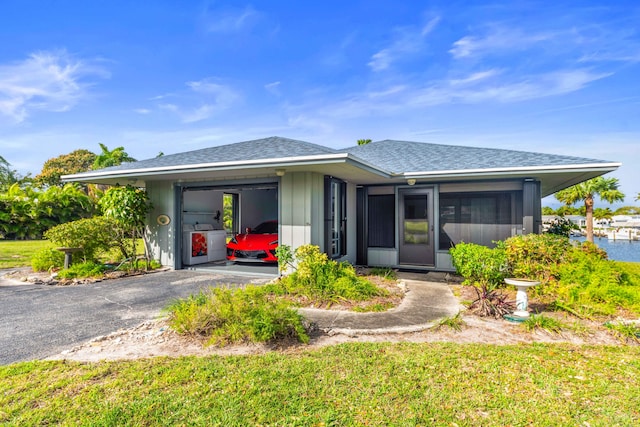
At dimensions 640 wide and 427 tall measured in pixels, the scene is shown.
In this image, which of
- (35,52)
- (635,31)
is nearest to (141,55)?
(35,52)

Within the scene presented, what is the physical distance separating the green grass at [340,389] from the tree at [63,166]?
126 ft

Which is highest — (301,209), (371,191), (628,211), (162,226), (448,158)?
(448,158)

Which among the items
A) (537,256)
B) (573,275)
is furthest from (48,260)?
(573,275)

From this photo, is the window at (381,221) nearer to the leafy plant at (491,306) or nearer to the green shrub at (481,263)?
the green shrub at (481,263)

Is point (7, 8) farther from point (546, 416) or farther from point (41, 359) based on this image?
point (546, 416)

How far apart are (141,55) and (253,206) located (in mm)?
6211

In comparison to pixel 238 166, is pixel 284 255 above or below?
below

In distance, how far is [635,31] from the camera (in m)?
8.06

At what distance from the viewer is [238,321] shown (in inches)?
150

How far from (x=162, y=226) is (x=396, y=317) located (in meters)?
7.17

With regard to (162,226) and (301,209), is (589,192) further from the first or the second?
(162,226)

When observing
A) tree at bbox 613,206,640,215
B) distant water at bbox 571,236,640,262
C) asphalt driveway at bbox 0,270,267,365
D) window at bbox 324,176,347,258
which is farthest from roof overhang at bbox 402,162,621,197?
tree at bbox 613,206,640,215

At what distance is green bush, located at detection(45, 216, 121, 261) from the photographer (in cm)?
792

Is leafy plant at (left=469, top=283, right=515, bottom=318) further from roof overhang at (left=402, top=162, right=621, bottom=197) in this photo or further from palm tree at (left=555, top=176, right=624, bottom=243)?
palm tree at (left=555, top=176, right=624, bottom=243)
